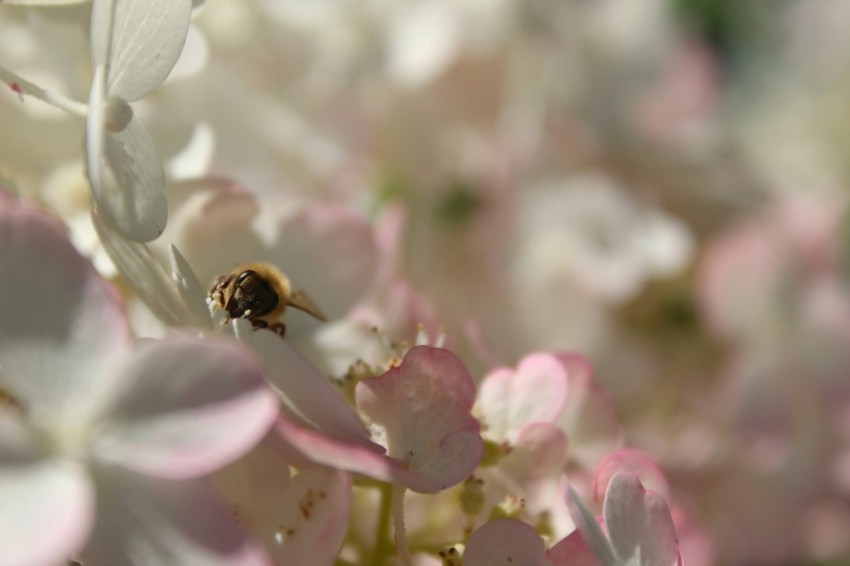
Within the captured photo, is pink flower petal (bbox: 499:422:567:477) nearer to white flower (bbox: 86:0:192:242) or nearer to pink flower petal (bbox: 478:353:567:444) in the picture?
pink flower petal (bbox: 478:353:567:444)

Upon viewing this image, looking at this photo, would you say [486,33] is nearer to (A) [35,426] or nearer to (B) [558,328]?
(B) [558,328]

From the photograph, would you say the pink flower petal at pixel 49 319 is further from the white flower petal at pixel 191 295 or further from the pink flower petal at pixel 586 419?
the pink flower petal at pixel 586 419

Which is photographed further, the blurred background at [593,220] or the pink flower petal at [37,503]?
the blurred background at [593,220]

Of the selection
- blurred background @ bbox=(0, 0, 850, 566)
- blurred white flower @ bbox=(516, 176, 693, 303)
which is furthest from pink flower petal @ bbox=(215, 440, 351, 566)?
blurred white flower @ bbox=(516, 176, 693, 303)

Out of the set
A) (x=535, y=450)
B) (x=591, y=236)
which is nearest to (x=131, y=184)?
(x=535, y=450)

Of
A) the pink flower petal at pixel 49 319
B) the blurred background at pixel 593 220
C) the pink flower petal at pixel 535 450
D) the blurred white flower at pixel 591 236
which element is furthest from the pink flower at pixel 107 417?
the blurred white flower at pixel 591 236

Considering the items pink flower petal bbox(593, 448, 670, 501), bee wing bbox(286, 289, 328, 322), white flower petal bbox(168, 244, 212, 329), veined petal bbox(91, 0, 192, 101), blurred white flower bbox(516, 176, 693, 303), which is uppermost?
blurred white flower bbox(516, 176, 693, 303)

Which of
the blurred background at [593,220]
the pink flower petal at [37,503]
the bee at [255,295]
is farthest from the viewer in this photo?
the blurred background at [593,220]

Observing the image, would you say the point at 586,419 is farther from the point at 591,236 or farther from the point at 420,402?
the point at 591,236
